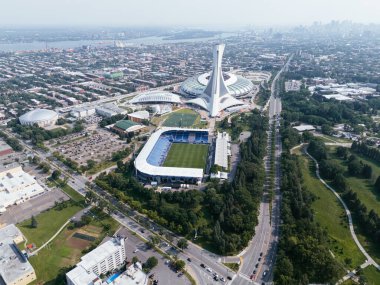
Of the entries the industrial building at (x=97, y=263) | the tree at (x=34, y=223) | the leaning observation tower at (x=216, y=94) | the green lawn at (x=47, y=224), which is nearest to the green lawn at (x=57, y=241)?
the green lawn at (x=47, y=224)

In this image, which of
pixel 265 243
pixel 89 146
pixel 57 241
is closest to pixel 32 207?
pixel 57 241

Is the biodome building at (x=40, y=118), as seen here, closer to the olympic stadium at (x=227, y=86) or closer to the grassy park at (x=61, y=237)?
the grassy park at (x=61, y=237)

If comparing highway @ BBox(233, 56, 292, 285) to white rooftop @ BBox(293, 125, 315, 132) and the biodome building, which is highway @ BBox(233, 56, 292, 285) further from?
the biodome building

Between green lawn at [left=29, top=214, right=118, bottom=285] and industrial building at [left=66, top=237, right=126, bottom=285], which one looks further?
green lawn at [left=29, top=214, right=118, bottom=285]

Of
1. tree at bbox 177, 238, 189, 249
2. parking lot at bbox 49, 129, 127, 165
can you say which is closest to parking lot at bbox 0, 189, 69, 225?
parking lot at bbox 49, 129, 127, 165

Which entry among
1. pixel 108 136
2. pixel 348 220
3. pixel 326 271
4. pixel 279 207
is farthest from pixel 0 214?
pixel 348 220

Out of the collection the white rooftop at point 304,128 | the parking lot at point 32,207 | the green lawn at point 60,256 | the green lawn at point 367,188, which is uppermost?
the green lawn at point 60,256

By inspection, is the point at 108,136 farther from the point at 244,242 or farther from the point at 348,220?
the point at 348,220
